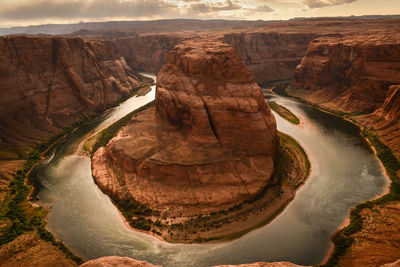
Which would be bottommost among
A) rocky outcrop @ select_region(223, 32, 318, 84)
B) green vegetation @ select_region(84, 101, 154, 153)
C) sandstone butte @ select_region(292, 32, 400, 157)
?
green vegetation @ select_region(84, 101, 154, 153)

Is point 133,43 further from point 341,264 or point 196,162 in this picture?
point 341,264

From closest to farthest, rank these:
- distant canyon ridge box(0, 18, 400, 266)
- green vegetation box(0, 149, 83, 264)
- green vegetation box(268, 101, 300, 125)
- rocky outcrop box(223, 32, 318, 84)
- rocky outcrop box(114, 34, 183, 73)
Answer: green vegetation box(0, 149, 83, 264)
distant canyon ridge box(0, 18, 400, 266)
green vegetation box(268, 101, 300, 125)
rocky outcrop box(223, 32, 318, 84)
rocky outcrop box(114, 34, 183, 73)

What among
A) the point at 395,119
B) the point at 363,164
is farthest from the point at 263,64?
the point at 363,164

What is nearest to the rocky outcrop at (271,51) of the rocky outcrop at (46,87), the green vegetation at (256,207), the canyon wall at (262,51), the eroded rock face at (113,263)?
the canyon wall at (262,51)

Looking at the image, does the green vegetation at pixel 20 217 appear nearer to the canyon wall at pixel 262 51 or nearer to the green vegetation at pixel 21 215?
the green vegetation at pixel 21 215

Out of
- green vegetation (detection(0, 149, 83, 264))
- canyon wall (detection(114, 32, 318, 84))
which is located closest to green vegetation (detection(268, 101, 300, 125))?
canyon wall (detection(114, 32, 318, 84))

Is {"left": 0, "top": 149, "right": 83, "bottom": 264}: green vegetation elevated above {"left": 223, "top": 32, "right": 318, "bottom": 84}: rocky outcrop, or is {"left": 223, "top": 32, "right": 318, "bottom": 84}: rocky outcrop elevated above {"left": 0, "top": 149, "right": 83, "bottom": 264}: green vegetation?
{"left": 223, "top": 32, "right": 318, "bottom": 84}: rocky outcrop

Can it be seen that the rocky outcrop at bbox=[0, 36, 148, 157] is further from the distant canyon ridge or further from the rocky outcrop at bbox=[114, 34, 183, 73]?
the rocky outcrop at bbox=[114, 34, 183, 73]
